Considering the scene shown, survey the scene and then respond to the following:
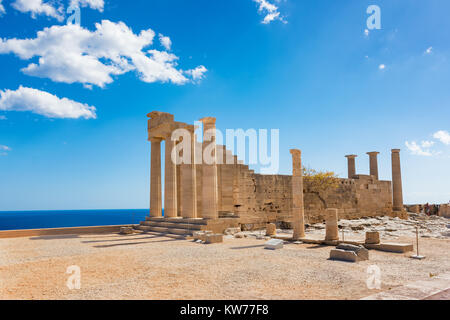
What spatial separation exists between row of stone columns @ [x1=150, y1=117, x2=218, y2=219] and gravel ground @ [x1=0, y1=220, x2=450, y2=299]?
17.0 feet

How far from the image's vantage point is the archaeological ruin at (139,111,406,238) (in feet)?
55.8

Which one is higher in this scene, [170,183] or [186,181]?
[186,181]

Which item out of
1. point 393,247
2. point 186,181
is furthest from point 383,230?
point 186,181

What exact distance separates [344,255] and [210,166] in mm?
9299

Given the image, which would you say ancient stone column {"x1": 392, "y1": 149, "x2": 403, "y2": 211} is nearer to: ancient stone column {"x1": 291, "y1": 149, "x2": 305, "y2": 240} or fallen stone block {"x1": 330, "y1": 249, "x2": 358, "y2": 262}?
ancient stone column {"x1": 291, "y1": 149, "x2": 305, "y2": 240}

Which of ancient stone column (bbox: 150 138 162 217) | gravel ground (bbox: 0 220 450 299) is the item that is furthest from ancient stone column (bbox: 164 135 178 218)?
gravel ground (bbox: 0 220 450 299)

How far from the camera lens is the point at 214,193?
17062 mm

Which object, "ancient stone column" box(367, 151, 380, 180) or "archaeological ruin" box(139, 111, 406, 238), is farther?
"ancient stone column" box(367, 151, 380, 180)

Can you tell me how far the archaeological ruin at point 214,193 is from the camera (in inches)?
669

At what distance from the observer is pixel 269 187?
21.4 meters

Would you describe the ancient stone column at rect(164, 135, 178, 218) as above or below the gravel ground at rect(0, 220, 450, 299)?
above

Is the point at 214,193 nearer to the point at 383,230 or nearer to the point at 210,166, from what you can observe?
the point at 210,166
